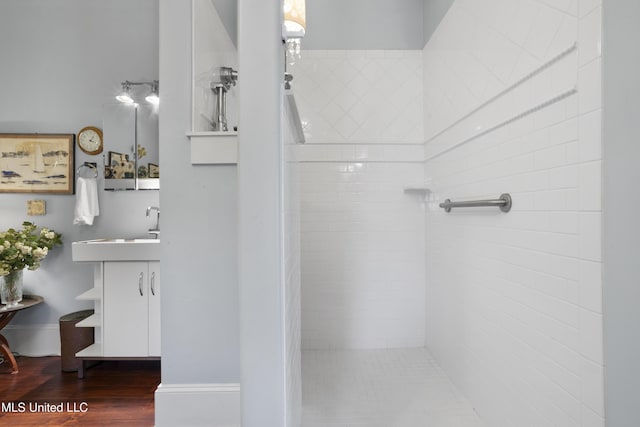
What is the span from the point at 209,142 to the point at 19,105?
6.55 ft

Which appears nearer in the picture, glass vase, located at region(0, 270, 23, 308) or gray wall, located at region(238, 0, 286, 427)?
gray wall, located at region(238, 0, 286, 427)

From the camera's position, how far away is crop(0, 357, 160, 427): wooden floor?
5.32ft

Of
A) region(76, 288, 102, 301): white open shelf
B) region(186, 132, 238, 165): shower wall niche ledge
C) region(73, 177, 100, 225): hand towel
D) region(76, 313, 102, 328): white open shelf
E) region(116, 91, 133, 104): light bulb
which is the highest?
region(116, 91, 133, 104): light bulb

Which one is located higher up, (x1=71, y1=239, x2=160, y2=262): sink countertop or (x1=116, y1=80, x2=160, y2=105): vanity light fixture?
(x1=116, y1=80, x2=160, y2=105): vanity light fixture

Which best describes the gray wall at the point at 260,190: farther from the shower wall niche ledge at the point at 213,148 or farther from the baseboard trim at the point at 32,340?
the baseboard trim at the point at 32,340

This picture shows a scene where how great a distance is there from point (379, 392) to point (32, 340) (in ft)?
8.19

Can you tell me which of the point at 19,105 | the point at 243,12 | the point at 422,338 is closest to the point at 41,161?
the point at 19,105

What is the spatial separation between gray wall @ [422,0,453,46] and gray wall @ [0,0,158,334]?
1.93 m

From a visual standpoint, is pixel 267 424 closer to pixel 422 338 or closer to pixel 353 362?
pixel 353 362

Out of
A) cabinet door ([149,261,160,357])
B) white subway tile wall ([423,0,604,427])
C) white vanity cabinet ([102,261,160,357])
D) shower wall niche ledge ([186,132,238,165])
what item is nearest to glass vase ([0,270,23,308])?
white vanity cabinet ([102,261,160,357])

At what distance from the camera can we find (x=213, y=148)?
4.99ft

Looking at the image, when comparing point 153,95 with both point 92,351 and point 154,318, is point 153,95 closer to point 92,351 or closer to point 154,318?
point 154,318

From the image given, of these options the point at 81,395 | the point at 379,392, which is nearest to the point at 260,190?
the point at 379,392

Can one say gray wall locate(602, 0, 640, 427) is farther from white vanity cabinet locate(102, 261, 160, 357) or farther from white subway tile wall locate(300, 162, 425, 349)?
white vanity cabinet locate(102, 261, 160, 357)
